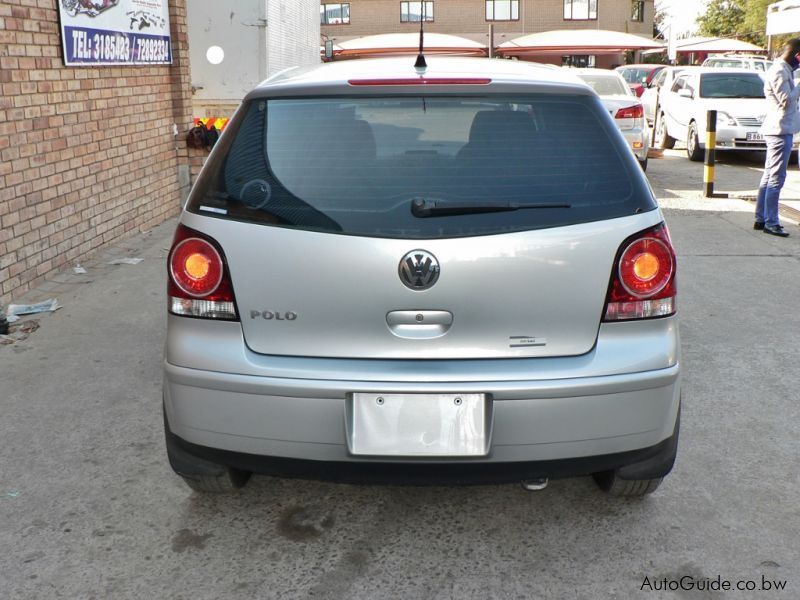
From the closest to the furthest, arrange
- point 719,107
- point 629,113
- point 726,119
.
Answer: point 629,113 < point 726,119 < point 719,107

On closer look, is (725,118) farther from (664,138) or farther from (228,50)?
(228,50)

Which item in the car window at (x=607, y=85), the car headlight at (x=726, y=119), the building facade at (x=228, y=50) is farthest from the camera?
the car headlight at (x=726, y=119)

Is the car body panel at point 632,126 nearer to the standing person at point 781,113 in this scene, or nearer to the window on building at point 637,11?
the standing person at point 781,113

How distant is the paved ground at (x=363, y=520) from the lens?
290cm

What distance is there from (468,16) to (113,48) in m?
42.9

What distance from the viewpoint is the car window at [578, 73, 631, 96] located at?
1374 centimetres

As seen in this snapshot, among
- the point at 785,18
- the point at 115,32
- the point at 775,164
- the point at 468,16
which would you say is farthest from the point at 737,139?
the point at 468,16

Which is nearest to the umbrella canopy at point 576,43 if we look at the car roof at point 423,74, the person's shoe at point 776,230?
the person's shoe at point 776,230

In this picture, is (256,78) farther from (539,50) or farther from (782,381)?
(539,50)

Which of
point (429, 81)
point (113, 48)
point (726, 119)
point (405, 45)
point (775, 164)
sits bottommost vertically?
point (775, 164)

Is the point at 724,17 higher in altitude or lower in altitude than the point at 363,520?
higher

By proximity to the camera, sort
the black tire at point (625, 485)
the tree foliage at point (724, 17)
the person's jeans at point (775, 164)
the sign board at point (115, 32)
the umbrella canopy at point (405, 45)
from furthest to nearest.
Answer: the tree foliage at point (724, 17) < the umbrella canopy at point (405, 45) < the person's jeans at point (775, 164) < the sign board at point (115, 32) < the black tire at point (625, 485)

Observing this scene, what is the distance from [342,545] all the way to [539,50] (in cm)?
3523

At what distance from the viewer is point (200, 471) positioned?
316 centimetres
